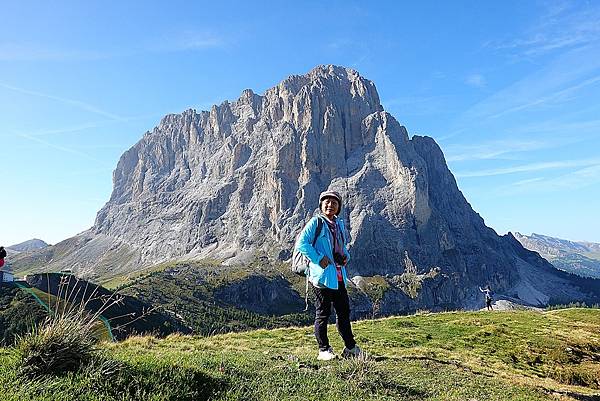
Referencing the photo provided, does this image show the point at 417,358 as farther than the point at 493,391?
Yes

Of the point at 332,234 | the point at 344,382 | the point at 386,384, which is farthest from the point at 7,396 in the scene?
the point at 332,234

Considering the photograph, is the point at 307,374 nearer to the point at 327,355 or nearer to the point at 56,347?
the point at 327,355

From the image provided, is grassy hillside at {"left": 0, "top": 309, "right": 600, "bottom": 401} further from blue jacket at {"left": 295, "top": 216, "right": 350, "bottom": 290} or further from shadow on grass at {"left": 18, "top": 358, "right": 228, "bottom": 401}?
blue jacket at {"left": 295, "top": 216, "right": 350, "bottom": 290}

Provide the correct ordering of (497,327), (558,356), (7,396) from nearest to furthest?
(7,396) < (558,356) < (497,327)

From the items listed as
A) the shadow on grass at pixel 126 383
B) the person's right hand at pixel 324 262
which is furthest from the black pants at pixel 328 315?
the shadow on grass at pixel 126 383

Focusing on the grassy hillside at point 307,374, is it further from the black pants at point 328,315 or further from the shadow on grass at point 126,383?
the black pants at point 328,315

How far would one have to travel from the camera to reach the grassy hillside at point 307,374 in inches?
210

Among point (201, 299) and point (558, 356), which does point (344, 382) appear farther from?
point (201, 299)

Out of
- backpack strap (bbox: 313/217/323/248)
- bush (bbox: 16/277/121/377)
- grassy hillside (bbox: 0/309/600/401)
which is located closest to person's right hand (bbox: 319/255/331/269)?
backpack strap (bbox: 313/217/323/248)

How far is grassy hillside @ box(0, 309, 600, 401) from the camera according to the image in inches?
210

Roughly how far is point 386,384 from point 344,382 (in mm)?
855

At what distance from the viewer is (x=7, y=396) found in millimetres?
4551

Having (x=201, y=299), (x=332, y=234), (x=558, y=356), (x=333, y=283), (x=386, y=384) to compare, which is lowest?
(x=201, y=299)

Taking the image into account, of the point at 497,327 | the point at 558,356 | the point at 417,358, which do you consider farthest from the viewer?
the point at 497,327
